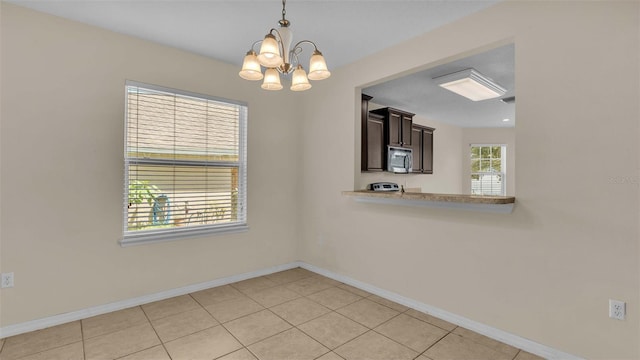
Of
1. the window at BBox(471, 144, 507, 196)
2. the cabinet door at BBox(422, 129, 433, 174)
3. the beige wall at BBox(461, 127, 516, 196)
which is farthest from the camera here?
the window at BBox(471, 144, 507, 196)

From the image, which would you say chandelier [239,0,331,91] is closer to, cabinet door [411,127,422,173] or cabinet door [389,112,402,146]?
cabinet door [389,112,402,146]

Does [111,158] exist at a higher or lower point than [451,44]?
lower

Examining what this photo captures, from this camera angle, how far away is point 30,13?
2.33m

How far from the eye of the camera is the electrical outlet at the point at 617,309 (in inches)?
68.0

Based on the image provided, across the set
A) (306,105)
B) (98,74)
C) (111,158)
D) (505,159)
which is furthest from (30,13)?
(505,159)

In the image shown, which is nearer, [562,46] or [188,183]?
[562,46]

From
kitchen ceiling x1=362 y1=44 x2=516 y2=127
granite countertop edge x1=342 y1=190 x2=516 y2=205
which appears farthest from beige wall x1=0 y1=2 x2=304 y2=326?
kitchen ceiling x1=362 y1=44 x2=516 y2=127

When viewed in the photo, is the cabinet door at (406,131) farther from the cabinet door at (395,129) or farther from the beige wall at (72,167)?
the beige wall at (72,167)

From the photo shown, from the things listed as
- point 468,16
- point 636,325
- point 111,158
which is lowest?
point 636,325

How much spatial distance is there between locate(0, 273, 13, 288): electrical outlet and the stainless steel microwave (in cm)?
424

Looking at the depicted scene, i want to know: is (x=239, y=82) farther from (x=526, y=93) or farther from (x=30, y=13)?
(x=526, y=93)

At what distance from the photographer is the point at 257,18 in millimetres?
2445

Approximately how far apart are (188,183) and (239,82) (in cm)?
129

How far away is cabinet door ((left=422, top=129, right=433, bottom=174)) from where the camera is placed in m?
5.73
